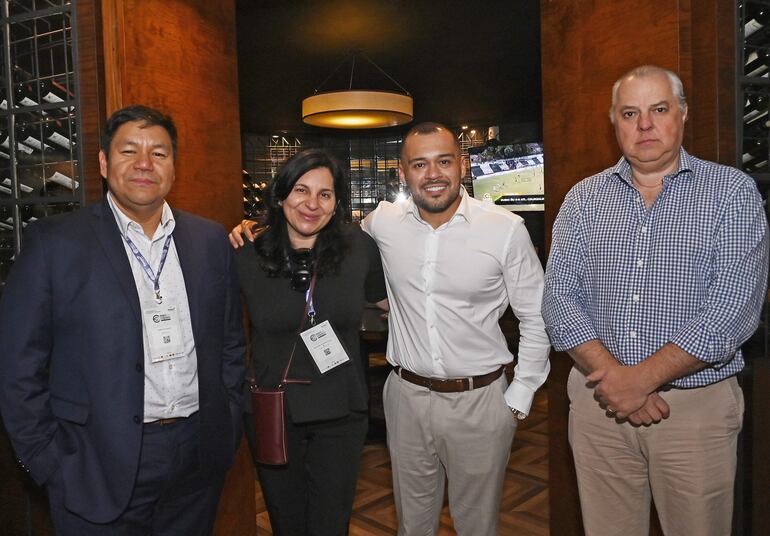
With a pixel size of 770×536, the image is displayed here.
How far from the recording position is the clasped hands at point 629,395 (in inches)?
69.2

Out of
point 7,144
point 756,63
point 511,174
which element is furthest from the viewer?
point 511,174

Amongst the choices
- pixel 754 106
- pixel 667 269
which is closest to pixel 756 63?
pixel 754 106

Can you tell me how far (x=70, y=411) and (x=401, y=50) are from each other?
17.4ft

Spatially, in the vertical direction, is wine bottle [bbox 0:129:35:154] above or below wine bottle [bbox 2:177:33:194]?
above

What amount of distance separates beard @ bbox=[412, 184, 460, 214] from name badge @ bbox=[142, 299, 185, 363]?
91 centimetres

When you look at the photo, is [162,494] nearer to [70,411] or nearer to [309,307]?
[70,411]

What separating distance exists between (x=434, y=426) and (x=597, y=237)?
854 mm

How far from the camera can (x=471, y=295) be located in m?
2.19

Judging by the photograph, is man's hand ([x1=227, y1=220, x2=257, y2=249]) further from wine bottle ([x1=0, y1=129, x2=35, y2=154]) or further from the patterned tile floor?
the patterned tile floor

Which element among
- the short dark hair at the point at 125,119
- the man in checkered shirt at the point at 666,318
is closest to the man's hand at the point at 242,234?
the short dark hair at the point at 125,119

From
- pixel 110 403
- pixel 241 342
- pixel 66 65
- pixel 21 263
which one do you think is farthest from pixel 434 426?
pixel 66 65

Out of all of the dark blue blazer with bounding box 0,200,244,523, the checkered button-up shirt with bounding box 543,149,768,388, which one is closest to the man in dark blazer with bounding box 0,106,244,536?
the dark blue blazer with bounding box 0,200,244,523

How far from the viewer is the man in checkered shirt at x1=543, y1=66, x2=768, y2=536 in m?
1.72

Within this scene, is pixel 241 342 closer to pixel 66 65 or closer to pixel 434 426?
pixel 434 426
